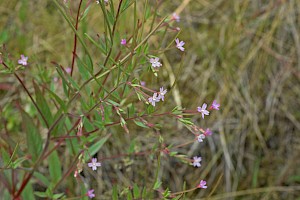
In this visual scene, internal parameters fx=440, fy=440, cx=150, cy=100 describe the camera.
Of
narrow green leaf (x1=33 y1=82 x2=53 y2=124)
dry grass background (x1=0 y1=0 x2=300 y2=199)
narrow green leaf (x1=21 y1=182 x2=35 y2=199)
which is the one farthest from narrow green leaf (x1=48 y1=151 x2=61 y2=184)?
dry grass background (x1=0 y1=0 x2=300 y2=199)

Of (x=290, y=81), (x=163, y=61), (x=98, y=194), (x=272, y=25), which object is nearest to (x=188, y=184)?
(x=98, y=194)

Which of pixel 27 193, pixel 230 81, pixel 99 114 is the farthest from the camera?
pixel 230 81

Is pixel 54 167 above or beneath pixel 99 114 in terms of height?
beneath

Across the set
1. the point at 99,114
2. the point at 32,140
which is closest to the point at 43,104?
the point at 32,140

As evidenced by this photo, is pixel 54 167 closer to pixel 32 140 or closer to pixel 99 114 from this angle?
pixel 32 140

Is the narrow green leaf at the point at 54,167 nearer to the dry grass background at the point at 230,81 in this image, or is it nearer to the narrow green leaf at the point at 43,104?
the narrow green leaf at the point at 43,104

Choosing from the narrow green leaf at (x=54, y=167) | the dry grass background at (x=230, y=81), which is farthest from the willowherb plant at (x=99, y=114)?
the dry grass background at (x=230, y=81)
